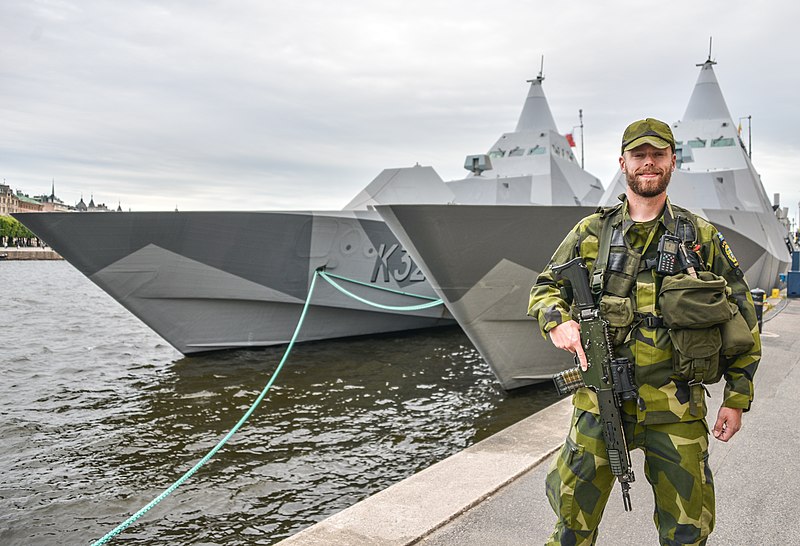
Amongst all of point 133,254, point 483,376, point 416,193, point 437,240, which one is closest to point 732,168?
point 416,193

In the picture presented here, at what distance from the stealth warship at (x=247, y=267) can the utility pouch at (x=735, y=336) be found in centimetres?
722

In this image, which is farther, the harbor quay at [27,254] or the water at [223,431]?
the harbor quay at [27,254]

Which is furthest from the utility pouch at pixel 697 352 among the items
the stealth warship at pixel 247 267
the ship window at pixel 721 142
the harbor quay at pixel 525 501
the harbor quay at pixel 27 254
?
the harbor quay at pixel 27 254

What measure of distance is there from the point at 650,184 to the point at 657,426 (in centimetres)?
72

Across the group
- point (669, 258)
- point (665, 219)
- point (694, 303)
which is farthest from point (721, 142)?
point (694, 303)

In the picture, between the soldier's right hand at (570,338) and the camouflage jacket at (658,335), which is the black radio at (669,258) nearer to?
the camouflage jacket at (658,335)

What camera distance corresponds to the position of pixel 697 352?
5.73 ft

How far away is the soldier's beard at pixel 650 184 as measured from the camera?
74.7 inches

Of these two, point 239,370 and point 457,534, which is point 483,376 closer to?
point 239,370

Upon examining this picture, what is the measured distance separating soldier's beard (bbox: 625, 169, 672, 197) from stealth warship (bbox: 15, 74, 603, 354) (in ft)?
23.3

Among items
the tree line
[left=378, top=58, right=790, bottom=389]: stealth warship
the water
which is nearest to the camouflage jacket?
the water

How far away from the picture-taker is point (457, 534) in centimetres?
259

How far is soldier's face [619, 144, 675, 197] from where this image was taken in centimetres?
190

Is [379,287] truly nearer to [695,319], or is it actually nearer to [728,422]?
[728,422]
